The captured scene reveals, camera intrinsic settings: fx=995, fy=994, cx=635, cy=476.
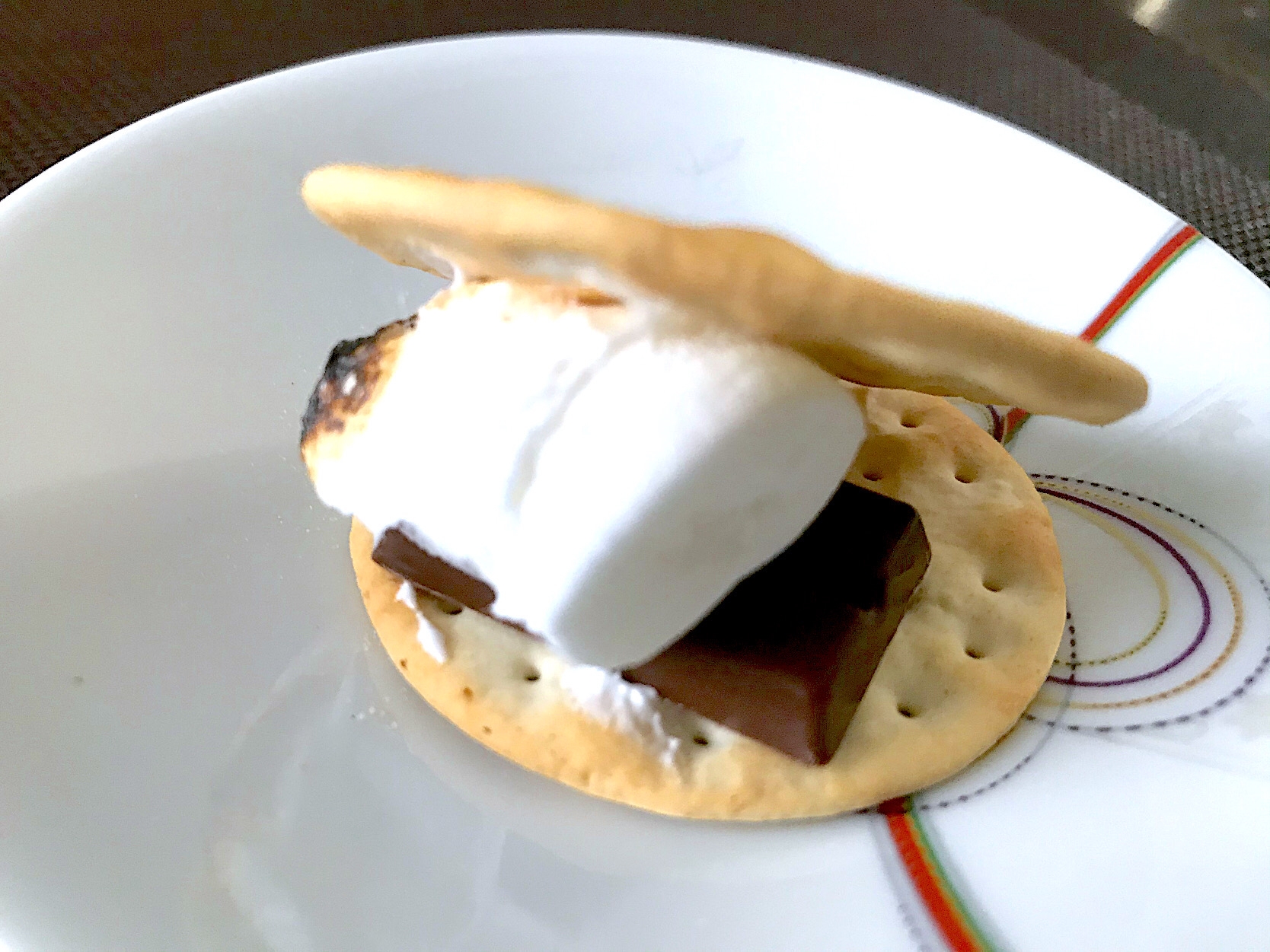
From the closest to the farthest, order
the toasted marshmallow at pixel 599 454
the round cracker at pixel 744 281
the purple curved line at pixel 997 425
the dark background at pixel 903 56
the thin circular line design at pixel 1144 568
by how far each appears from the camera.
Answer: the round cracker at pixel 744 281
the toasted marshmallow at pixel 599 454
the thin circular line design at pixel 1144 568
the purple curved line at pixel 997 425
the dark background at pixel 903 56

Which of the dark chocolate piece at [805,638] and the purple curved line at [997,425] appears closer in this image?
the dark chocolate piece at [805,638]

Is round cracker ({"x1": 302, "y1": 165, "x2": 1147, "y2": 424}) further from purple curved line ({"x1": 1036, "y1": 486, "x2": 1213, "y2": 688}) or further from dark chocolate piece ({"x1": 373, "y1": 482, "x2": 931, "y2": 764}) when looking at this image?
purple curved line ({"x1": 1036, "y1": 486, "x2": 1213, "y2": 688})

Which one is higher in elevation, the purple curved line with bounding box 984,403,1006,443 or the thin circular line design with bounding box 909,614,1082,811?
the purple curved line with bounding box 984,403,1006,443

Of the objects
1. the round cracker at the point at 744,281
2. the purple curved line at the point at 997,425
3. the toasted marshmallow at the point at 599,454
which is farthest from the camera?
the purple curved line at the point at 997,425

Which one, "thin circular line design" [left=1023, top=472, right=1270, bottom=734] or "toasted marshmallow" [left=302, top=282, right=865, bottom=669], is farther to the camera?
"thin circular line design" [left=1023, top=472, right=1270, bottom=734]

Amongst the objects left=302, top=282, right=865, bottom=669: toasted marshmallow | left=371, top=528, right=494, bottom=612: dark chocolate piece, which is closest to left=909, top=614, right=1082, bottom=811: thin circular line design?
left=302, top=282, right=865, bottom=669: toasted marshmallow

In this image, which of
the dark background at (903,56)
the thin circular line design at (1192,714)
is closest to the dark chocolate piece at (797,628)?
the thin circular line design at (1192,714)

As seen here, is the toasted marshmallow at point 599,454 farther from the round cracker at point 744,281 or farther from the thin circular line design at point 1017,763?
the thin circular line design at point 1017,763
